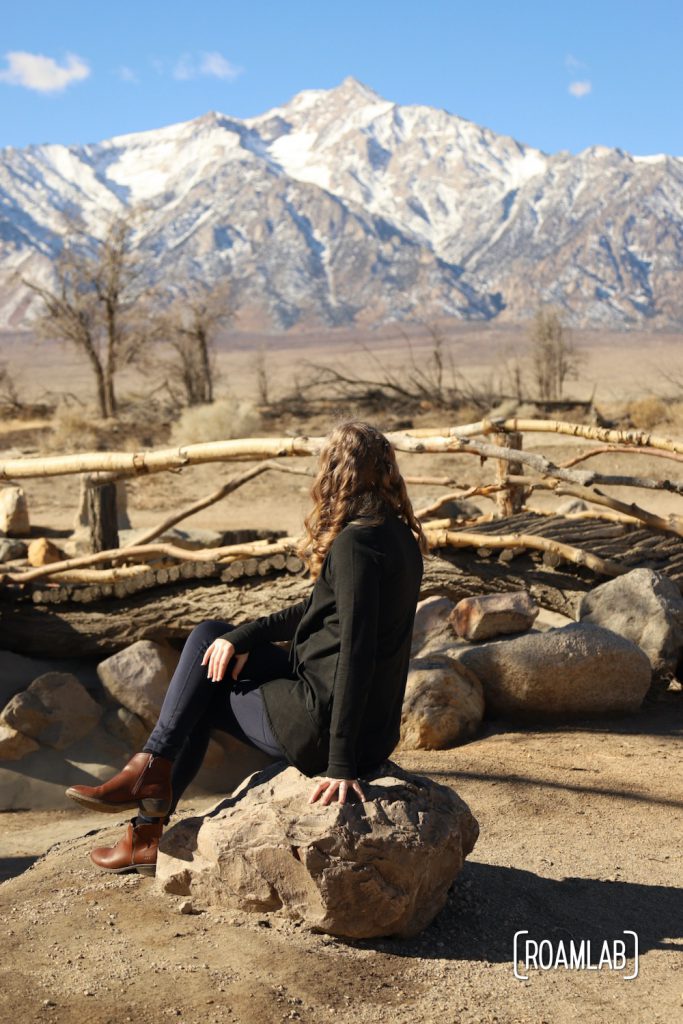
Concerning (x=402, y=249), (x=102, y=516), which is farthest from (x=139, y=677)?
(x=402, y=249)

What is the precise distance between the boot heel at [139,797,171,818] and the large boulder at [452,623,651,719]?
8.15 ft

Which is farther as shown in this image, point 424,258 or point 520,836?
point 424,258

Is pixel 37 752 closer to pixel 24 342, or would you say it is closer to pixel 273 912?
pixel 273 912

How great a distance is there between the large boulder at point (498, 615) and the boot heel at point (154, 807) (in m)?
2.75

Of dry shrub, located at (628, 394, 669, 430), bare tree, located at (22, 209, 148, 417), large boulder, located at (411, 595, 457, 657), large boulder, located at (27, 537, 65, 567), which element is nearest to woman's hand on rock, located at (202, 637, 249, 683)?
large boulder, located at (411, 595, 457, 657)

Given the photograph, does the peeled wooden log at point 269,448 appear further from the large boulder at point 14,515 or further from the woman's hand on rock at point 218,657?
the large boulder at point 14,515

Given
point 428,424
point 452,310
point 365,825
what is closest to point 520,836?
point 365,825

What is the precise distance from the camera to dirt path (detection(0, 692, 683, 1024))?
267cm

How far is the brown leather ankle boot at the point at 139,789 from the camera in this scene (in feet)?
10.6

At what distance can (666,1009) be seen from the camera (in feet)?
9.06

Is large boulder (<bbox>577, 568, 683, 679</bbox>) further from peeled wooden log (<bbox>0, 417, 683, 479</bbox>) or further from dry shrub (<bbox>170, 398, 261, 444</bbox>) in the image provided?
dry shrub (<bbox>170, 398, 261, 444</bbox>)

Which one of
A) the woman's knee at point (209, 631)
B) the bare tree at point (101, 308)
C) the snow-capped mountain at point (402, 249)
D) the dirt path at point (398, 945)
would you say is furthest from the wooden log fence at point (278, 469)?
the snow-capped mountain at point (402, 249)

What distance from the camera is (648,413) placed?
780 inches

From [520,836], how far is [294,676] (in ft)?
4.14
